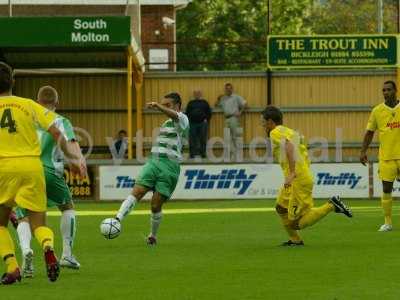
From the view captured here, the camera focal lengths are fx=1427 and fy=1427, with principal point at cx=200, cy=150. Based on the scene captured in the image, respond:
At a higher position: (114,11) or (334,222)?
(114,11)

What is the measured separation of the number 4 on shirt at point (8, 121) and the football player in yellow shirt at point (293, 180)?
5.16 meters

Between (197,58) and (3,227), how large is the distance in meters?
42.9

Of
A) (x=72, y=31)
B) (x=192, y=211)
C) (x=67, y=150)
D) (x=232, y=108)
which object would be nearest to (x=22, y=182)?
(x=67, y=150)

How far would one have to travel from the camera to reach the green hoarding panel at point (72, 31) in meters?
31.0

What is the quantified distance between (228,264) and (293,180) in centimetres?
273

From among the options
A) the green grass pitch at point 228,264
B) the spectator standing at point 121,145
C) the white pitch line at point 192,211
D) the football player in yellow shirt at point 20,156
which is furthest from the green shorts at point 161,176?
the spectator standing at point 121,145

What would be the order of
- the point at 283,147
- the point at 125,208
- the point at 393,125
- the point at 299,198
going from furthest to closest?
1. the point at 393,125
2. the point at 125,208
3. the point at 299,198
4. the point at 283,147

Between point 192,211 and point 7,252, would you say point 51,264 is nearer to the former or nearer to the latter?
point 7,252

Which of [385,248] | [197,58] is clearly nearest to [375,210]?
[385,248]

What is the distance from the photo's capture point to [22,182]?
12.6 m

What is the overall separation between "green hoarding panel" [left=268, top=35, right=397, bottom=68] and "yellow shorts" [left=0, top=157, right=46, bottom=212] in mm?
25133

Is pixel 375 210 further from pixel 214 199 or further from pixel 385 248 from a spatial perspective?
pixel 385 248

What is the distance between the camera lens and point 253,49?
193 feet

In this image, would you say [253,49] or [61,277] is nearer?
[61,277]
